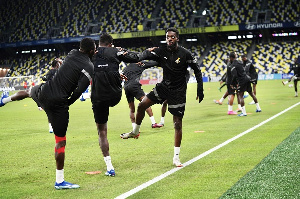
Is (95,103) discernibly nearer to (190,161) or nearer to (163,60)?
(163,60)

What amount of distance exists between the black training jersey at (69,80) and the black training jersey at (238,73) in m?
12.9

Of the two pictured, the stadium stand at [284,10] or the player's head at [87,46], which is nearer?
the player's head at [87,46]

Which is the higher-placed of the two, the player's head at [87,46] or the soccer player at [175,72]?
the player's head at [87,46]

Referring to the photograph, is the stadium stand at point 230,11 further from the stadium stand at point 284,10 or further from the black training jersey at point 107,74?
the black training jersey at point 107,74

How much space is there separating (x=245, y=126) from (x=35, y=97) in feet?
30.3

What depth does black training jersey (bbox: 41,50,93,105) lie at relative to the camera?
24.3 feet

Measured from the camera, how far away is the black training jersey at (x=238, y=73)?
19.6 metres

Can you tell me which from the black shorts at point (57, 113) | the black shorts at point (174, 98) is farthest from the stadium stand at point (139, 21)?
the black shorts at point (57, 113)

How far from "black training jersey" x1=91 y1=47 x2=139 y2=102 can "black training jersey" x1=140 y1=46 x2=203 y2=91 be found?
2.09ft

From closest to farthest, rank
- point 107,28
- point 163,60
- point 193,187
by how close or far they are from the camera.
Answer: point 193,187 → point 163,60 → point 107,28

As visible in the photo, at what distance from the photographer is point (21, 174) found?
28.8 feet

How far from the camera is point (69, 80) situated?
7414 millimetres

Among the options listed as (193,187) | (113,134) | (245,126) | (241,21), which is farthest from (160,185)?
(241,21)

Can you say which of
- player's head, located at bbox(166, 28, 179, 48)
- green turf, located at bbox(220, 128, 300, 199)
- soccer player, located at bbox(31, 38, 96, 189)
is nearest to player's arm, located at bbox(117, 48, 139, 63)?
player's head, located at bbox(166, 28, 179, 48)
